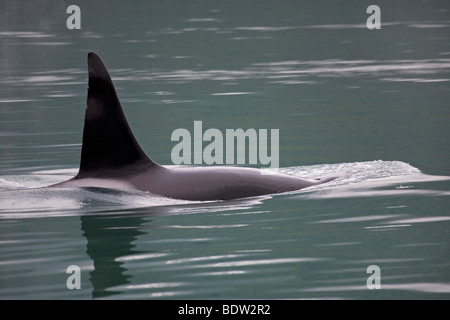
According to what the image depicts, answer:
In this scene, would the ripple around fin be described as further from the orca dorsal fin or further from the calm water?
the orca dorsal fin

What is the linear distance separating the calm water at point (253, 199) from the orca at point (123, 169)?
253 mm

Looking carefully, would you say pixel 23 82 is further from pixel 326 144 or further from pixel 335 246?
pixel 335 246

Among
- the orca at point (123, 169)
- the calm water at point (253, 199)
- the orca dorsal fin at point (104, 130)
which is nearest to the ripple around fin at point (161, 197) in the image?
the calm water at point (253, 199)

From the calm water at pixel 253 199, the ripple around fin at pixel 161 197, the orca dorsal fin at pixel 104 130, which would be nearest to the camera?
the calm water at pixel 253 199

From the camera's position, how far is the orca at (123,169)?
14.1 meters

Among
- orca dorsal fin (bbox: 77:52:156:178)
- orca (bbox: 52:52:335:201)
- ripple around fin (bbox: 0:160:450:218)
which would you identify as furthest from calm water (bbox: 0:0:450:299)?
orca dorsal fin (bbox: 77:52:156:178)

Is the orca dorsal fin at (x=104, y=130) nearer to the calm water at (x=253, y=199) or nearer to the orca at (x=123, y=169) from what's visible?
the orca at (x=123, y=169)

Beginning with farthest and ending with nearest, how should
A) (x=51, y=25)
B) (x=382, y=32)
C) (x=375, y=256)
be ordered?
1. (x=51, y=25)
2. (x=382, y=32)
3. (x=375, y=256)

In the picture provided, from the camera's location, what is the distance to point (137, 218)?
1337cm

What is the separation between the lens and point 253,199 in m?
14.5

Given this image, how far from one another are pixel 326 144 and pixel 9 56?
24.2 metres

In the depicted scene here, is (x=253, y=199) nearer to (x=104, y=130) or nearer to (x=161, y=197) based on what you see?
(x=161, y=197)

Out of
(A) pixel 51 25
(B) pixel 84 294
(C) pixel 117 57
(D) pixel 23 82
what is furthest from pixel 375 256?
(A) pixel 51 25

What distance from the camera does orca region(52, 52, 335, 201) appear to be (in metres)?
14.1
